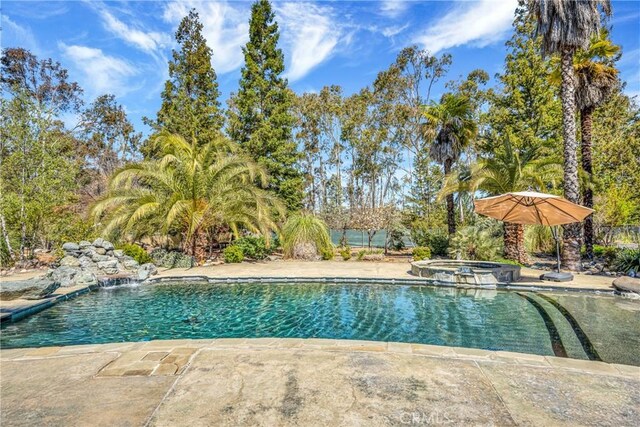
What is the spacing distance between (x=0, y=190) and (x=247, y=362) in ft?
42.3

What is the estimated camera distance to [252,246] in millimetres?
14789

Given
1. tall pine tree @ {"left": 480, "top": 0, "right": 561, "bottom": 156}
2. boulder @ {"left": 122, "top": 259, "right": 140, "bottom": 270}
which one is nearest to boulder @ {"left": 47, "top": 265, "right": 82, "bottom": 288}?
boulder @ {"left": 122, "top": 259, "right": 140, "bottom": 270}

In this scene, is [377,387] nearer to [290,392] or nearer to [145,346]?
[290,392]

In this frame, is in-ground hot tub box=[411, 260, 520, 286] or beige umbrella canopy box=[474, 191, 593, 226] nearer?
beige umbrella canopy box=[474, 191, 593, 226]

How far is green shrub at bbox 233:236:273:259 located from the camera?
14734 mm

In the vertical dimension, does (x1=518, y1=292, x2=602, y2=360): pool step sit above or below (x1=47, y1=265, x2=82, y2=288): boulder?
below

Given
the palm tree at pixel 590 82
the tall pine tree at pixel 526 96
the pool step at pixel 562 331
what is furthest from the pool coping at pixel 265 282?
the tall pine tree at pixel 526 96

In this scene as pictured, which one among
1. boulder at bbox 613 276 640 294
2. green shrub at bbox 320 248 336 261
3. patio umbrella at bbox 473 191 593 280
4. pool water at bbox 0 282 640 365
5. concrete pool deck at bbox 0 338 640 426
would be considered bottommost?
pool water at bbox 0 282 640 365

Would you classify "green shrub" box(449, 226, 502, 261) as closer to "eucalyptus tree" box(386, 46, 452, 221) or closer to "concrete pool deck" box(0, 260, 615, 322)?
"concrete pool deck" box(0, 260, 615, 322)

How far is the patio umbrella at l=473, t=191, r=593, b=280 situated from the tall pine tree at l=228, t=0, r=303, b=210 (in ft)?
40.8

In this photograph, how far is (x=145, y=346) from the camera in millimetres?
4344

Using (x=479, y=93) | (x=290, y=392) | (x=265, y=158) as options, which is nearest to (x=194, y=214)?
(x=265, y=158)

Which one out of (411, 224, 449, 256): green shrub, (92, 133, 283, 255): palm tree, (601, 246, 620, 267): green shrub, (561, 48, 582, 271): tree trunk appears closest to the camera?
(561, 48, 582, 271): tree trunk

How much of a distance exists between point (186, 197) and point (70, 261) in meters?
4.13
